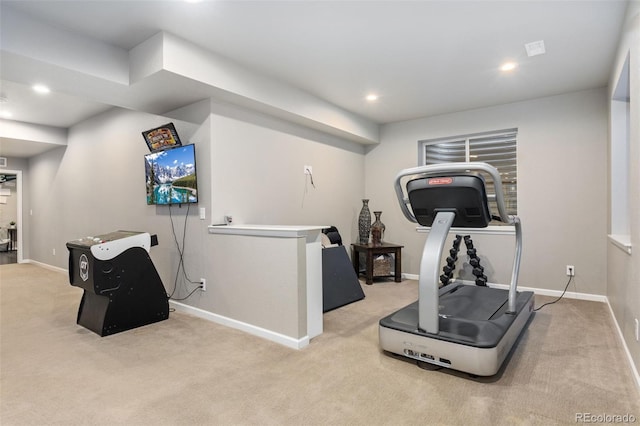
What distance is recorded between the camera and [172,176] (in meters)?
3.62

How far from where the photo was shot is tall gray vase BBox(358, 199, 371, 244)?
5.12m

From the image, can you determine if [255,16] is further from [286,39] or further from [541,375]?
[541,375]

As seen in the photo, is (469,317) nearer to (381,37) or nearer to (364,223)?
(381,37)

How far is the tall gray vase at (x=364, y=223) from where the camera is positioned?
512cm

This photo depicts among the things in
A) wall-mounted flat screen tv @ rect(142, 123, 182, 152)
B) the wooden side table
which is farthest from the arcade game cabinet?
the wooden side table

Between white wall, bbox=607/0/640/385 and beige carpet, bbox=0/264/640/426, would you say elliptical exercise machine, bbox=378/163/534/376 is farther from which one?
white wall, bbox=607/0/640/385

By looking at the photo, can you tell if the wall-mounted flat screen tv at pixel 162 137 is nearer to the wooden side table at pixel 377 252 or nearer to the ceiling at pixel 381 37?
the ceiling at pixel 381 37

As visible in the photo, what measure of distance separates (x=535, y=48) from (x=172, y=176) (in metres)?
3.63

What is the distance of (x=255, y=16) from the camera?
8.04 feet

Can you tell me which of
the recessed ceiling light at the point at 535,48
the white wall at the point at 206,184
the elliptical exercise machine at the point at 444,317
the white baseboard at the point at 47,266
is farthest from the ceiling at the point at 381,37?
the white baseboard at the point at 47,266

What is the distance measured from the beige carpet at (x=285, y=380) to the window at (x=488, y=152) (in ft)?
6.39

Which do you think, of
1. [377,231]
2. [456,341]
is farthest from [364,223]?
[456,341]

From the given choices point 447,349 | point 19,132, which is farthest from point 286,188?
point 19,132

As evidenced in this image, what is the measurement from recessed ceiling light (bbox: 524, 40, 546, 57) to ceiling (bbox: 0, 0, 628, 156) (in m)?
0.04
